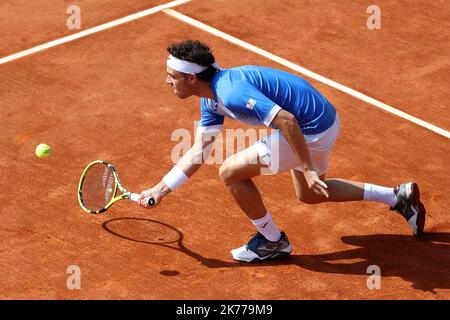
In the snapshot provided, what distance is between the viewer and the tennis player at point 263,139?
8.35 metres

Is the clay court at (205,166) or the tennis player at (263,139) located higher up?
the tennis player at (263,139)

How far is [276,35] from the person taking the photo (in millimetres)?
13281

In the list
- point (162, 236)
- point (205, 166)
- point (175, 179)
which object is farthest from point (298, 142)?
point (205, 166)

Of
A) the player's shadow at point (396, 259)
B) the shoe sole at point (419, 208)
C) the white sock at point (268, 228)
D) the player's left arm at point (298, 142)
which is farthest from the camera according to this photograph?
the shoe sole at point (419, 208)

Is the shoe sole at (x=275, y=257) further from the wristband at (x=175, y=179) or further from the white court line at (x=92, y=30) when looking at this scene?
the white court line at (x=92, y=30)

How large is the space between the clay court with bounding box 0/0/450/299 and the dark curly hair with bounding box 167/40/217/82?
1.68 metres

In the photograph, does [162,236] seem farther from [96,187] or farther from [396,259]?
[396,259]

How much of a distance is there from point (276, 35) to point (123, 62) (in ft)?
6.67

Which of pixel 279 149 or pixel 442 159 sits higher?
pixel 279 149

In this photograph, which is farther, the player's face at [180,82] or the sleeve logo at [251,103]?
the player's face at [180,82]

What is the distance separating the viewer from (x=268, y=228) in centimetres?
911

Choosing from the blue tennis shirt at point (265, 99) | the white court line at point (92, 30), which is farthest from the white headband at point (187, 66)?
the white court line at point (92, 30)
